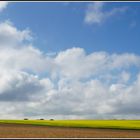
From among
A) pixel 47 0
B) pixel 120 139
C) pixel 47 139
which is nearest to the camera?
pixel 47 0

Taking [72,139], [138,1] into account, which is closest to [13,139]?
[72,139]

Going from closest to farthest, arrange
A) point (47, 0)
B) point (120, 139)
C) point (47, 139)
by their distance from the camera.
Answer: point (47, 0) → point (47, 139) → point (120, 139)

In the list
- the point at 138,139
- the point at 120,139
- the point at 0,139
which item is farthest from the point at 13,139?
the point at 138,139

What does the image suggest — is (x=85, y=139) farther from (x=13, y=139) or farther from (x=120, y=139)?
(x=13, y=139)

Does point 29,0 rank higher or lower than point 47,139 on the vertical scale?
higher

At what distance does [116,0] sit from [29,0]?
23.8ft

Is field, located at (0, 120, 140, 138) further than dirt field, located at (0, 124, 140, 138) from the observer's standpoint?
Yes

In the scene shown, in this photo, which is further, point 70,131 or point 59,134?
point 70,131

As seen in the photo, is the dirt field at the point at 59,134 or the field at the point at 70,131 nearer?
the dirt field at the point at 59,134

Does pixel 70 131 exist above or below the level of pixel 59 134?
above

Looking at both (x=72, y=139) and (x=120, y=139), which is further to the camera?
(x=120, y=139)

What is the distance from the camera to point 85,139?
33719 mm

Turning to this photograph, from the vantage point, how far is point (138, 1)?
33.7 m

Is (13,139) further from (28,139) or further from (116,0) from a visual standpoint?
(116,0)
